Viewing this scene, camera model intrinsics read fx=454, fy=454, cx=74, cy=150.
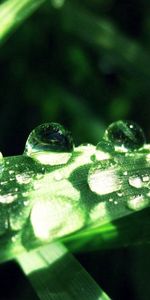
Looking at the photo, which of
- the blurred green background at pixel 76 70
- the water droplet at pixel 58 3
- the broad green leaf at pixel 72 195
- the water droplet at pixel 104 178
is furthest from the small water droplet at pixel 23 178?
the water droplet at pixel 58 3

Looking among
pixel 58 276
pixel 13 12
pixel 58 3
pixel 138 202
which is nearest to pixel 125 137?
pixel 138 202

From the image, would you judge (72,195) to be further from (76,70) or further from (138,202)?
(76,70)

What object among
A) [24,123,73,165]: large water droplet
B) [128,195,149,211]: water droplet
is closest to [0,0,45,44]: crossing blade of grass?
[24,123,73,165]: large water droplet

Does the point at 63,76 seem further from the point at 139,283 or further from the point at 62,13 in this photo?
the point at 139,283

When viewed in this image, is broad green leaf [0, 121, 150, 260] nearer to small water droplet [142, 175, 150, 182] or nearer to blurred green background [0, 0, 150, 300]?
small water droplet [142, 175, 150, 182]

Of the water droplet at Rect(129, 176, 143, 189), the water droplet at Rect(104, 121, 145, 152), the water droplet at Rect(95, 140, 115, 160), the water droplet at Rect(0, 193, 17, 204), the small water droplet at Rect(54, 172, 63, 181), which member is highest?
the water droplet at Rect(104, 121, 145, 152)

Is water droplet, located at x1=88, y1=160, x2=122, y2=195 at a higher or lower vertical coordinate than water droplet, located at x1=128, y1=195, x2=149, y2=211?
higher
